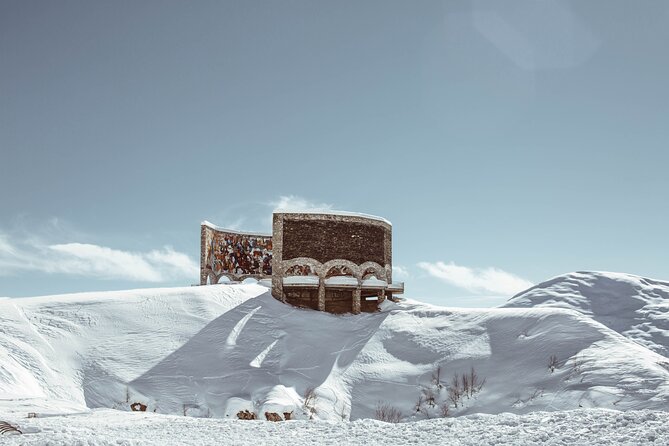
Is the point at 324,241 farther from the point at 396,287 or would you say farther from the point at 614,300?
the point at 614,300

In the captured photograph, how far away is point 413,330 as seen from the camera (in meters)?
23.4

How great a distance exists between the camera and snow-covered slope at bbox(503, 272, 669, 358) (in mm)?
79250

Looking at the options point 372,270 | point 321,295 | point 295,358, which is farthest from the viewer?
point 372,270

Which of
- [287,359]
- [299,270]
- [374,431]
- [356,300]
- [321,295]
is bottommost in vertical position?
[287,359]

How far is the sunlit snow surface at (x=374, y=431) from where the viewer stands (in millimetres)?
6781

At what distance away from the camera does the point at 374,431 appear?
819 cm

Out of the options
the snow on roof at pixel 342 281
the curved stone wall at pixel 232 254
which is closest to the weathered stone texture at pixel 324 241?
the snow on roof at pixel 342 281

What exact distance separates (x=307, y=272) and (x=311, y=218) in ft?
8.89

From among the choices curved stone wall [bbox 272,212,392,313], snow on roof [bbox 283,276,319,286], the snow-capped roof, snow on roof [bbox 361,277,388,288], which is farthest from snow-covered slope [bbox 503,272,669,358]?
snow on roof [bbox 283,276,319,286]

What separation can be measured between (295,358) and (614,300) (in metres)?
84.3

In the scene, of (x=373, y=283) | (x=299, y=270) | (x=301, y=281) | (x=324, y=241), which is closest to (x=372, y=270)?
(x=373, y=283)

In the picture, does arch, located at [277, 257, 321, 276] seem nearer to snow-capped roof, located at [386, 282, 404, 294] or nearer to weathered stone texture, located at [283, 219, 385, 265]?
weathered stone texture, located at [283, 219, 385, 265]

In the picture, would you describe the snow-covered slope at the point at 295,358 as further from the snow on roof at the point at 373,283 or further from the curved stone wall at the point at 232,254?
the curved stone wall at the point at 232,254

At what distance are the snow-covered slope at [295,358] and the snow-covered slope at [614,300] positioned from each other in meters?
66.2
